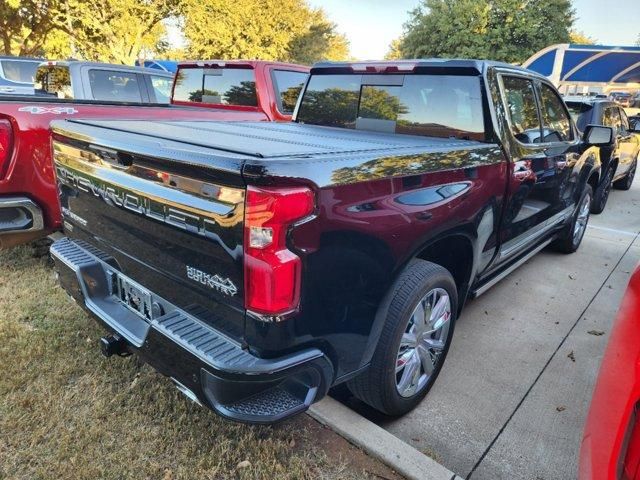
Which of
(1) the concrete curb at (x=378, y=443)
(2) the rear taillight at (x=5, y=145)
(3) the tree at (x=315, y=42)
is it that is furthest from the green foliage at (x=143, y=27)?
(1) the concrete curb at (x=378, y=443)

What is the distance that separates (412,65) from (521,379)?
2.26 metres

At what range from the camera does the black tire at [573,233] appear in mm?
5070

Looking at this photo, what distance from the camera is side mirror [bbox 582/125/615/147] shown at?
4250 mm

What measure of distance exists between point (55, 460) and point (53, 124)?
180 cm

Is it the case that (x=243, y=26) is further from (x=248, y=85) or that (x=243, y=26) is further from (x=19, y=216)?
(x=19, y=216)

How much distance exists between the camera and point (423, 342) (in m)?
2.57

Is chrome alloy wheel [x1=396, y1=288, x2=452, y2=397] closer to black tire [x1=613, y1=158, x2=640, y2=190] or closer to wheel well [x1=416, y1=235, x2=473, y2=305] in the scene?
wheel well [x1=416, y1=235, x2=473, y2=305]

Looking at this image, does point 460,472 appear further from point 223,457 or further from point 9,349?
point 9,349

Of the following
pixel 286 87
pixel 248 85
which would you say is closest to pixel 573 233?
pixel 286 87

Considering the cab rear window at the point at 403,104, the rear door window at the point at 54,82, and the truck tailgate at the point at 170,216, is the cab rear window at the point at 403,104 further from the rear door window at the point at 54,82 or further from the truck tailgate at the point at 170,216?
the rear door window at the point at 54,82

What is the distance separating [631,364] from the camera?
4.44 feet

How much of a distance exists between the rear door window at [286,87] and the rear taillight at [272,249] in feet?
14.5

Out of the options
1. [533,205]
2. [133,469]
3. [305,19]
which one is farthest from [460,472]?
[305,19]

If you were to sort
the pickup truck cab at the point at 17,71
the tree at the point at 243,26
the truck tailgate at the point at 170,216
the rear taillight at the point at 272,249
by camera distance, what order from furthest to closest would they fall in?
the tree at the point at 243,26
the pickup truck cab at the point at 17,71
the truck tailgate at the point at 170,216
the rear taillight at the point at 272,249
